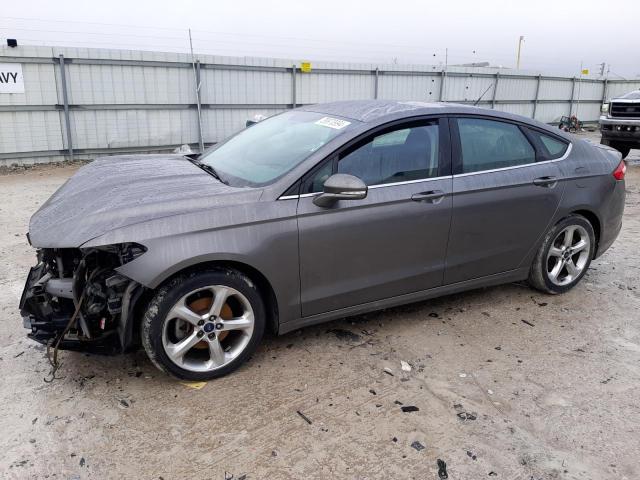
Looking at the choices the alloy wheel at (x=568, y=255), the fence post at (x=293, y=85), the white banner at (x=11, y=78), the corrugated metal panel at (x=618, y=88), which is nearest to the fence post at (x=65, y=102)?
the white banner at (x=11, y=78)

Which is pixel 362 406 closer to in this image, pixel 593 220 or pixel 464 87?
pixel 593 220

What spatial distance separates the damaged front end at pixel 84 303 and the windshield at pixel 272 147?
3.10 feet

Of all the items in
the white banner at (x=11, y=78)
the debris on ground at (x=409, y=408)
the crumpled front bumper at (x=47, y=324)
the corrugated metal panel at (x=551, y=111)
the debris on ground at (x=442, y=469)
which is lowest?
the debris on ground at (x=442, y=469)

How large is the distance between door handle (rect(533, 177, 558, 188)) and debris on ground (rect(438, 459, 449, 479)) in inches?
92.6

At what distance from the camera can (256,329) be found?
3.17 meters

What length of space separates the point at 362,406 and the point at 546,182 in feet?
7.62

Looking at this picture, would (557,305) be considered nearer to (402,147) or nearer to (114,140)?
(402,147)

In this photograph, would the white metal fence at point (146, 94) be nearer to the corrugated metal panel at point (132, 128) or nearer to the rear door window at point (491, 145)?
the corrugated metal panel at point (132, 128)

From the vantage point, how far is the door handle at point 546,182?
4.03 m

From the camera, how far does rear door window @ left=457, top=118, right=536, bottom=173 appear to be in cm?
378

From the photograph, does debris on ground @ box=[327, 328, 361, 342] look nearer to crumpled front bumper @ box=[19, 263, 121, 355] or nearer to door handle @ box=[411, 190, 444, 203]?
door handle @ box=[411, 190, 444, 203]

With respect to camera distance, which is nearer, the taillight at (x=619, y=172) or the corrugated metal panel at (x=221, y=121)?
the taillight at (x=619, y=172)

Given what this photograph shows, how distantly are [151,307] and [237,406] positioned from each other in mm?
717

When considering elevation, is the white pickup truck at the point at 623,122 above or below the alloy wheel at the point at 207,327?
above
